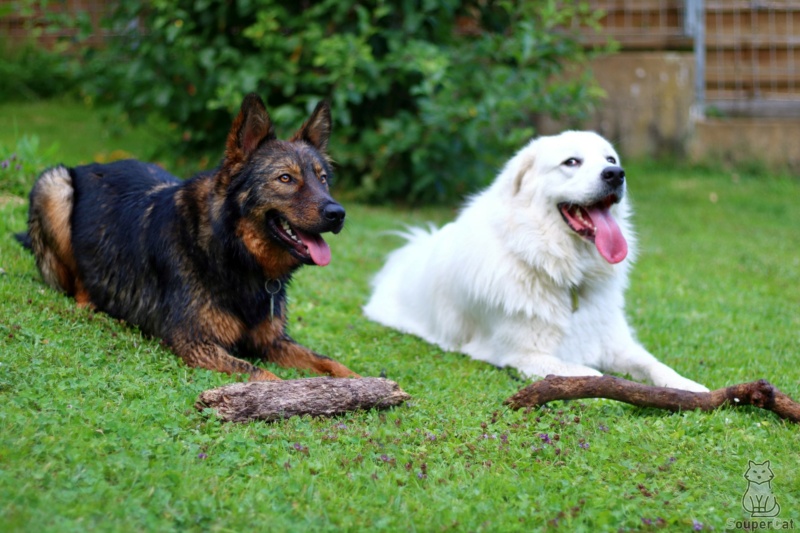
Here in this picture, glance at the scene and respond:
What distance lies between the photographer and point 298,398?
4324 millimetres

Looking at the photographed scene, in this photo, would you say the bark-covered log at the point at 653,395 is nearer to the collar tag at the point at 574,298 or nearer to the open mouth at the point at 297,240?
the collar tag at the point at 574,298

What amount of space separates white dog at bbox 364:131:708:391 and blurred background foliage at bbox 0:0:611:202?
383 cm

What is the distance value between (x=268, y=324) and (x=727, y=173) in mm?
10650

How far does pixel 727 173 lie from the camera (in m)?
13.8

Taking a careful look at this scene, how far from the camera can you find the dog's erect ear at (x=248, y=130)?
4.88 meters

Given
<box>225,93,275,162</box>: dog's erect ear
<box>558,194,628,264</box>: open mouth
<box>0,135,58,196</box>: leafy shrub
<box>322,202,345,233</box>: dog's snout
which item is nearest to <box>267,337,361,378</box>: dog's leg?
<box>322,202,345,233</box>: dog's snout

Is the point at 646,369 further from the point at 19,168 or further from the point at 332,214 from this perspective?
the point at 19,168

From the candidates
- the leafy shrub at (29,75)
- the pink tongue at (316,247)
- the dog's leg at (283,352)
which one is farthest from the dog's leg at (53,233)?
the leafy shrub at (29,75)

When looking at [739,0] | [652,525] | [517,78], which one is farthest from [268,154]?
[739,0]

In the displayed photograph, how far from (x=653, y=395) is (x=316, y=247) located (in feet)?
6.59

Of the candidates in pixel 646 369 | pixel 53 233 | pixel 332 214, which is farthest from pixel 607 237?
pixel 53 233

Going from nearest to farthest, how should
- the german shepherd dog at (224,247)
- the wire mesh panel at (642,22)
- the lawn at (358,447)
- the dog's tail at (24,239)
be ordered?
the lawn at (358,447) < the german shepherd dog at (224,247) < the dog's tail at (24,239) < the wire mesh panel at (642,22)

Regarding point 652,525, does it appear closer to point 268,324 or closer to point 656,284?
point 268,324

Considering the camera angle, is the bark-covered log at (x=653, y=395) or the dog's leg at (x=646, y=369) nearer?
the bark-covered log at (x=653, y=395)
